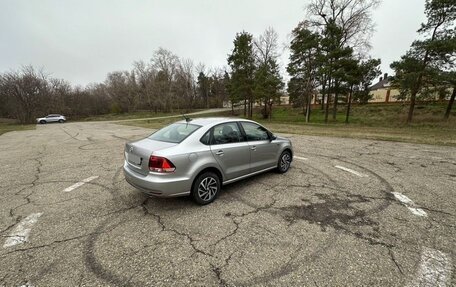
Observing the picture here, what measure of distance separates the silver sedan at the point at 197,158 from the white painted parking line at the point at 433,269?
2.74 meters

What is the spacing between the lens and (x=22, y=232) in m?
2.90

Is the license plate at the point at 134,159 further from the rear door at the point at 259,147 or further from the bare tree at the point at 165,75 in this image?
the bare tree at the point at 165,75

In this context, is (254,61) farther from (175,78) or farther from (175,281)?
(175,281)

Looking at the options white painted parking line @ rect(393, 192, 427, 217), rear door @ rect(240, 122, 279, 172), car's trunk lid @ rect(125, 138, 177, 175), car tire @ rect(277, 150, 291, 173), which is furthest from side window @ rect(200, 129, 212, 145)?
white painted parking line @ rect(393, 192, 427, 217)

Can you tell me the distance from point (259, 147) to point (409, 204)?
284 centimetres

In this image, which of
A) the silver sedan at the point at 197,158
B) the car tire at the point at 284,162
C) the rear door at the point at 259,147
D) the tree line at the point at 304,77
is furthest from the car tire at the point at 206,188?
the tree line at the point at 304,77

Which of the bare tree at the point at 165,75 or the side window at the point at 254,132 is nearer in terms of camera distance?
the side window at the point at 254,132

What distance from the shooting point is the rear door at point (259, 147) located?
14.3 feet

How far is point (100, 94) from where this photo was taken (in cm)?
5034

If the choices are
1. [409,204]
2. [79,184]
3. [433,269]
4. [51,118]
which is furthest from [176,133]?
[51,118]

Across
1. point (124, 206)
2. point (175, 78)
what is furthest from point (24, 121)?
point (124, 206)

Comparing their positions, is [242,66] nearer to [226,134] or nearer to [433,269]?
[226,134]

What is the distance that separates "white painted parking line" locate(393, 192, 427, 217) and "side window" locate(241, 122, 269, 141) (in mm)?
2754

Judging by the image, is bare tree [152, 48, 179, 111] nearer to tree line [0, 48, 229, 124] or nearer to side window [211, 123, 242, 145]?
tree line [0, 48, 229, 124]
